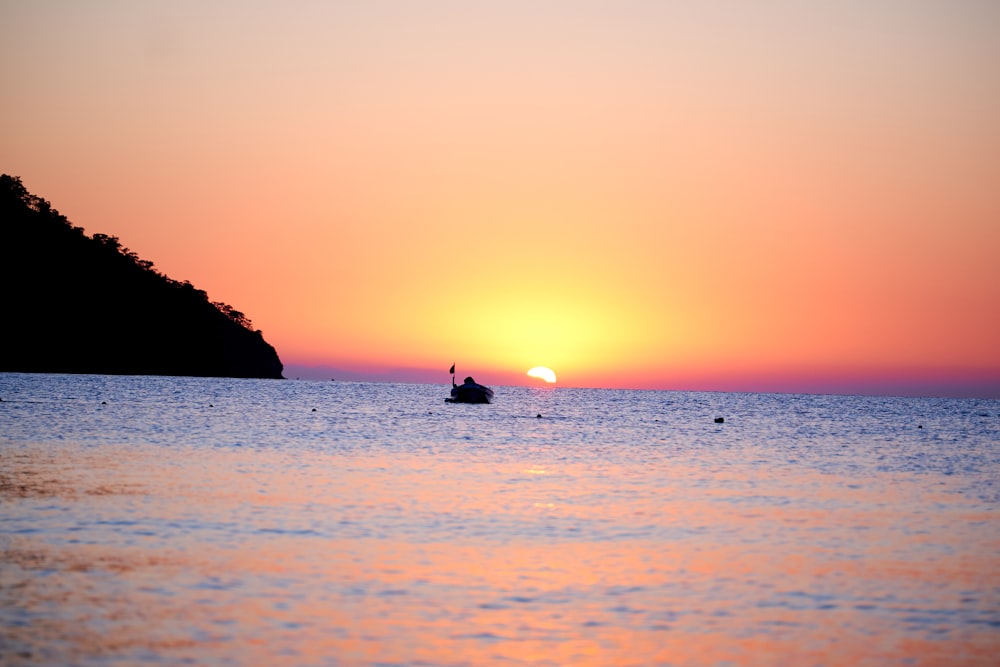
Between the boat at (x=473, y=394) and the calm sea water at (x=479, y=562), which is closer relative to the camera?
the calm sea water at (x=479, y=562)

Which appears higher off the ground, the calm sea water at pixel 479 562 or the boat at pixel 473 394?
the boat at pixel 473 394

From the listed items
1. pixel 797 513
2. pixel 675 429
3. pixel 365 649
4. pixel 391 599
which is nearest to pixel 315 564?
pixel 391 599

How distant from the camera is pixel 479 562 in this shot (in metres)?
22.4

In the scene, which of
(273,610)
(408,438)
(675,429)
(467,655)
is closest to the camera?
(467,655)

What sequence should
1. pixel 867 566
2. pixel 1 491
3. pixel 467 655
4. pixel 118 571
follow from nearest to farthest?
pixel 467 655, pixel 118 571, pixel 867 566, pixel 1 491

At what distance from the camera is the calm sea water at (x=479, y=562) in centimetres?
1573

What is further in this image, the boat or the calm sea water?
the boat

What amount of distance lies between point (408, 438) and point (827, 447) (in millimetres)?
31904

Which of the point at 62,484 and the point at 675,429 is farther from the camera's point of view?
the point at 675,429

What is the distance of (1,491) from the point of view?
3083 centimetres

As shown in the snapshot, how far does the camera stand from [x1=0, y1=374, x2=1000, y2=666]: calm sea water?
15.7 meters

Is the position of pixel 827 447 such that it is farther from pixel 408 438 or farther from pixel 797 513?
pixel 797 513

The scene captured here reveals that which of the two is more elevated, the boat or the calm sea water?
the boat

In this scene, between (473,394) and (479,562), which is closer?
(479,562)
